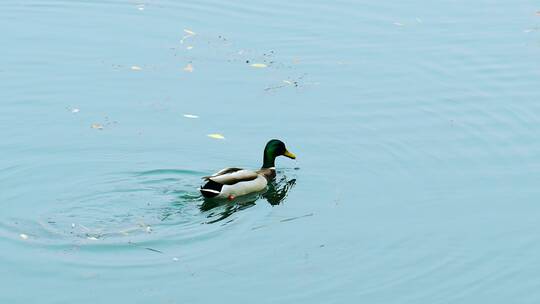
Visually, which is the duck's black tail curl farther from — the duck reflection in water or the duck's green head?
the duck's green head

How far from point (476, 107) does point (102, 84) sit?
4938 millimetres

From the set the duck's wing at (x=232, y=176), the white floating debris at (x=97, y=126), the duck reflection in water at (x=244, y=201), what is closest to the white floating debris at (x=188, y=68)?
the white floating debris at (x=97, y=126)

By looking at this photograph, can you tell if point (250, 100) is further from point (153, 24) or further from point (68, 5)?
point (68, 5)

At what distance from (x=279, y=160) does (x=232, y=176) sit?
177cm

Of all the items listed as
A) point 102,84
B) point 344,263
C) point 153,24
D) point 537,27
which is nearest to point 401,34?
point 537,27

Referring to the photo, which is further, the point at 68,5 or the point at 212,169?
the point at 68,5

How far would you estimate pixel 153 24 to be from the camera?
63.2 ft

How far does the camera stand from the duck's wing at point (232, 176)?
1376cm

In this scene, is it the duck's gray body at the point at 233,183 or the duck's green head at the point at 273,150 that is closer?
the duck's gray body at the point at 233,183

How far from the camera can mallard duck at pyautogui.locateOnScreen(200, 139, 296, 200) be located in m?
13.8

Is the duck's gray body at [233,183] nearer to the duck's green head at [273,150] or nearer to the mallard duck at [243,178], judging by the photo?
the mallard duck at [243,178]

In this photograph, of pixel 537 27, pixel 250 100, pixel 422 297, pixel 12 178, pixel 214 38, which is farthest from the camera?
pixel 537 27

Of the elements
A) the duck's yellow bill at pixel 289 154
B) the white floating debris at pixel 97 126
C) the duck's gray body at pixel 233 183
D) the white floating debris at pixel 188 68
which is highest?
the white floating debris at pixel 188 68

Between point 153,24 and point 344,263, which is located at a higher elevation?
point 153,24
